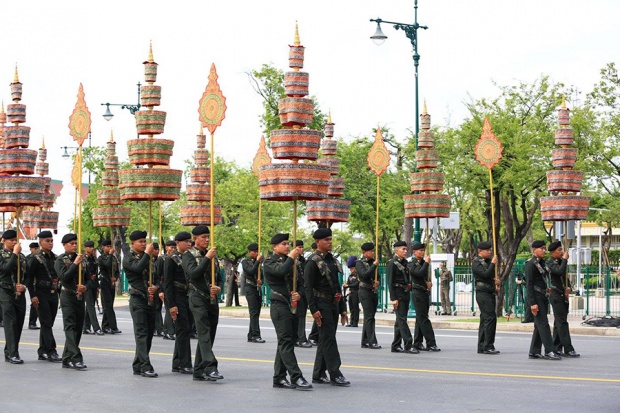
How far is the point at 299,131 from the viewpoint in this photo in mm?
19844

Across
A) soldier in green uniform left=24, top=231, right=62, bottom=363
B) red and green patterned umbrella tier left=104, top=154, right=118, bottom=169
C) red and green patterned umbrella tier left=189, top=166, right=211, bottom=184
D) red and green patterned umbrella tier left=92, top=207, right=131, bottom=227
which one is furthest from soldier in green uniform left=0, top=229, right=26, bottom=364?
red and green patterned umbrella tier left=104, top=154, right=118, bottom=169

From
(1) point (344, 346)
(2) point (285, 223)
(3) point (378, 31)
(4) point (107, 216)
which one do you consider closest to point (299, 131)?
(1) point (344, 346)

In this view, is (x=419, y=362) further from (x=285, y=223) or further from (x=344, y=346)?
(x=285, y=223)

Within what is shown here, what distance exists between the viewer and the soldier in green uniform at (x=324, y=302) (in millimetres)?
13789

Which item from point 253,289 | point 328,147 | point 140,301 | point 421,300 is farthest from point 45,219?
point 140,301

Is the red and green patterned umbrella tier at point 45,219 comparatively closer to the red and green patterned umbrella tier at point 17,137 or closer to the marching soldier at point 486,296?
the red and green patterned umbrella tier at point 17,137

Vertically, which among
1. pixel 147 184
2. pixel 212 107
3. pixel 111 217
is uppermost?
pixel 212 107

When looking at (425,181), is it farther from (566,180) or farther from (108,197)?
(108,197)

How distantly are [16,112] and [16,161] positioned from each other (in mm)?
1166

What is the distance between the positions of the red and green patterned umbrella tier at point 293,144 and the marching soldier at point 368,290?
1932 millimetres

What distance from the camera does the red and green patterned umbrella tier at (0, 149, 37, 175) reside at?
25531 mm

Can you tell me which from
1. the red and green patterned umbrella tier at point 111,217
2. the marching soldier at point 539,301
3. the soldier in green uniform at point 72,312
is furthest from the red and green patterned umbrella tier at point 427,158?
the red and green patterned umbrella tier at point 111,217

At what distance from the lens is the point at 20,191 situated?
25.1 metres

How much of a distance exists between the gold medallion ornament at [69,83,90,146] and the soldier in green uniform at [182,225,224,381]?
521 centimetres
